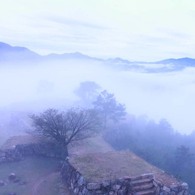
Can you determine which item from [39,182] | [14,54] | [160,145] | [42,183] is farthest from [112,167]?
[14,54]

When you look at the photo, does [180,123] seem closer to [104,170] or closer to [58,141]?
[58,141]

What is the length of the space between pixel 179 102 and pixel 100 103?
58265 mm

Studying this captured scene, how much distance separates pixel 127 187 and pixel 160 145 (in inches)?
770

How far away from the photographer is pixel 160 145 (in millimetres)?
41656

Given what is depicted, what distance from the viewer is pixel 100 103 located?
47750 millimetres

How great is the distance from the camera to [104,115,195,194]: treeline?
32219 mm

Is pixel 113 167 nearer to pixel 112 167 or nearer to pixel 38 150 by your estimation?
pixel 112 167

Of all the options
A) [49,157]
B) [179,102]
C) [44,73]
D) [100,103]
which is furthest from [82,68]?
[49,157]

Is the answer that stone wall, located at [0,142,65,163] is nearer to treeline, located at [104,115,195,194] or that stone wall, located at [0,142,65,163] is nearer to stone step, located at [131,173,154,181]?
treeline, located at [104,115,195,194]

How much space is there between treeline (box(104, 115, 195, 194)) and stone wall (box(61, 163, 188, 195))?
586cm

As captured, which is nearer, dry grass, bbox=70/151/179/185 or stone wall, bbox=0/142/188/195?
stone wall, bbox=0/142/188/195

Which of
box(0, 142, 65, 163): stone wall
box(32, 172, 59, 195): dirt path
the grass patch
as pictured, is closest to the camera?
box(32, 172, 59, 195): dirt path

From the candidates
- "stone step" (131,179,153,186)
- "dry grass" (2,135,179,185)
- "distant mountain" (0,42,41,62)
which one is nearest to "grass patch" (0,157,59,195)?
"dry grass" (2,135,179,185)

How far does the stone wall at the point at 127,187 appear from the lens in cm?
2250
